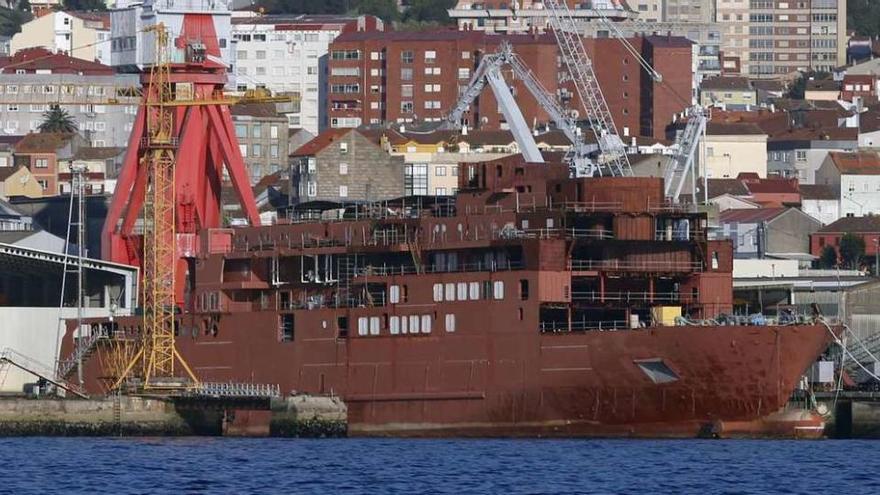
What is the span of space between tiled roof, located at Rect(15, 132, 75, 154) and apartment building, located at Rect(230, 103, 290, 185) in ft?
37.5

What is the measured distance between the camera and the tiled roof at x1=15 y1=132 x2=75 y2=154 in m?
160

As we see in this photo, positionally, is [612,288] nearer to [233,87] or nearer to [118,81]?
[233,87]

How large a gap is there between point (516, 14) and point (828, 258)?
6893cm

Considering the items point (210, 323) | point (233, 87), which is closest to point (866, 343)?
point (210, 323)

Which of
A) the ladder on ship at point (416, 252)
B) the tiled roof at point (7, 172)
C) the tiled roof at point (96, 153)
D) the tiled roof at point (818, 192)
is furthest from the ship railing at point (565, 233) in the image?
the tiled roof at point (96, 153)

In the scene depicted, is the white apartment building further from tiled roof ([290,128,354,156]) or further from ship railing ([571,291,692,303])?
ship railing ([571,291,692,303])

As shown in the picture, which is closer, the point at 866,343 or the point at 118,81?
the point at 866,343

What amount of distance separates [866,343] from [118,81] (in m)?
89.1

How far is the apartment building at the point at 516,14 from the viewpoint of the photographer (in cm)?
19275

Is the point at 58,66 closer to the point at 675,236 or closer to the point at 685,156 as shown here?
the point at 685,156

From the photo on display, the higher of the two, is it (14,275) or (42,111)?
(42,111)

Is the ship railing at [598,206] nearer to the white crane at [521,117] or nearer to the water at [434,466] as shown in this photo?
the water at [434,466]

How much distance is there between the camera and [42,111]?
589ft

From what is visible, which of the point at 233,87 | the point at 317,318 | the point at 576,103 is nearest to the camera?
the point at 317,318
